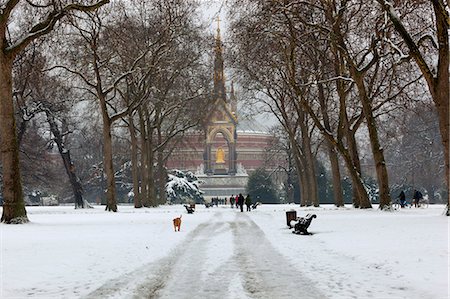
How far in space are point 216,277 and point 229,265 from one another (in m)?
1.32

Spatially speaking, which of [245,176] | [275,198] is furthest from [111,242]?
[245,176]

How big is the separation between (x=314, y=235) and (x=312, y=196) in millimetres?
27915

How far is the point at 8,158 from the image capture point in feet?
67.1

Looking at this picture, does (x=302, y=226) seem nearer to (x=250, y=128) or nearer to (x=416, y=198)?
(x=416, y=198)

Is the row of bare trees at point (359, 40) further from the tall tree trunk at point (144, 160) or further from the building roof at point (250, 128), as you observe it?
the building roof at point (250, 128)

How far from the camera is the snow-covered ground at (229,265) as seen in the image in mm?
8148

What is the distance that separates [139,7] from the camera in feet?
127

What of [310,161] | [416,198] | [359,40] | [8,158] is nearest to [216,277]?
[8,158]

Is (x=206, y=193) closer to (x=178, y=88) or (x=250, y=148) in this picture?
(x=250, y=148)

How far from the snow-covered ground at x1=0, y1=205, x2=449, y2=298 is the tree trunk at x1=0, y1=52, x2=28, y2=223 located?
4.00 meters

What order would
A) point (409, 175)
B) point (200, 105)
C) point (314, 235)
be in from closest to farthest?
1. point (314, 235)
2. point (200, 105)
3. point (409, 175)

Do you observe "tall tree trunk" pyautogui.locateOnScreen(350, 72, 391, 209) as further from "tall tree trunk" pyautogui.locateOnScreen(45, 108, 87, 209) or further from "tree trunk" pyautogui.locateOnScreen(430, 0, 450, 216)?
"tall tree trunk" pyautogui.locateOnScreen(45, 108, 87, 209)

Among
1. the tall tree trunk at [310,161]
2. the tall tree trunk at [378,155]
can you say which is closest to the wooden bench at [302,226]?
the tall tree trunk at [378,155]

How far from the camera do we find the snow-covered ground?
26.7ft
